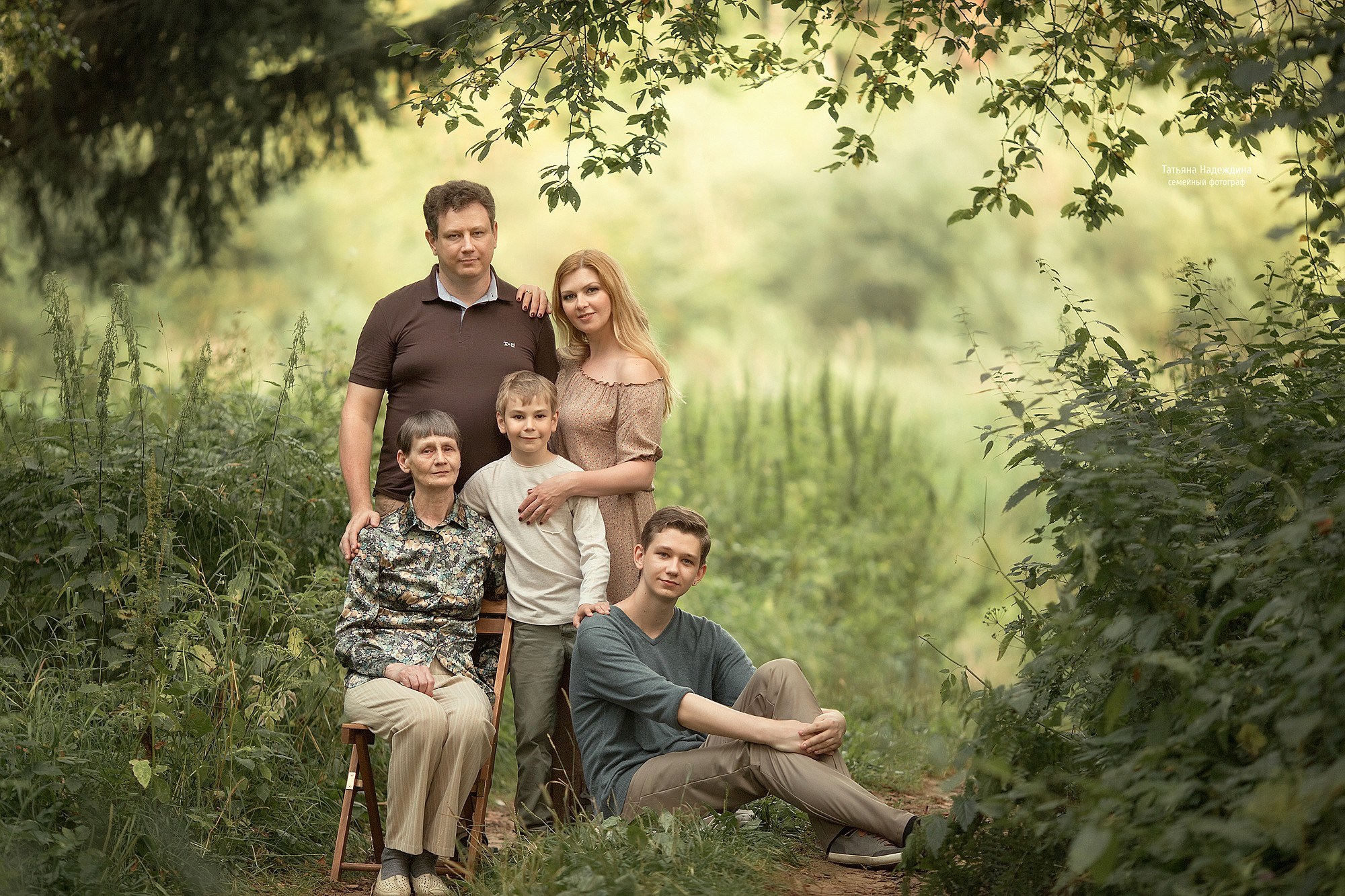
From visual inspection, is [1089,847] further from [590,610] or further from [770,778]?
[590,610]

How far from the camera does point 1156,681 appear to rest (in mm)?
2695

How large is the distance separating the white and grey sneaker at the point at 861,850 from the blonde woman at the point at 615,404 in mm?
982

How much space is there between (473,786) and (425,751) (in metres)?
0.36

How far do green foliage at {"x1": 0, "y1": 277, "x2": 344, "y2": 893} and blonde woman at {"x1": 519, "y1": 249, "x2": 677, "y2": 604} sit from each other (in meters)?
0.96

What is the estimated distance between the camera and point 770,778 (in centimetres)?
333

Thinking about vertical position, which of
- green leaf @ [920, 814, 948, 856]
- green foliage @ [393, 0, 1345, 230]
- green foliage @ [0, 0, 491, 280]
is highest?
green foliage @ [0, 0, 491, 280]

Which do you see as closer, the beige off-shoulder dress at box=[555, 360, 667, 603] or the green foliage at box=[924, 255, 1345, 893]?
the green foliage at box=[924, 255, 1345, 893]

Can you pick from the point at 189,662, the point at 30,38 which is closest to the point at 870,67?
the point at 189,662

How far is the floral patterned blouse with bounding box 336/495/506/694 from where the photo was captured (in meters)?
3.64

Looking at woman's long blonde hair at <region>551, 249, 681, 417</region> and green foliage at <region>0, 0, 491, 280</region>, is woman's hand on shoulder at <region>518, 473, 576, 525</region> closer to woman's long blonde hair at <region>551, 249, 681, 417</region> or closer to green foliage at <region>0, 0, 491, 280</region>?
woman's long blonde hair at <region>551, 249, 681, 417</region>

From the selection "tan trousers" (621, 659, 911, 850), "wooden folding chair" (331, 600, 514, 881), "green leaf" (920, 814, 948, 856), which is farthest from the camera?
"wooden folding chair" (331, 600, 514, 881)

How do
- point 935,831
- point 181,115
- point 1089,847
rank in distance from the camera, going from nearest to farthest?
1. point 1089,847
2. point 935,831
3. point 181,115

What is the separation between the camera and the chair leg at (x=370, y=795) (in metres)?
3.59

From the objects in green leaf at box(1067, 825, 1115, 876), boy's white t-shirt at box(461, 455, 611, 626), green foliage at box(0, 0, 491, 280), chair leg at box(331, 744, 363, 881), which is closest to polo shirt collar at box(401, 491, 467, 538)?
boy's white t-shirt at box(461, 455, 611, 626)
